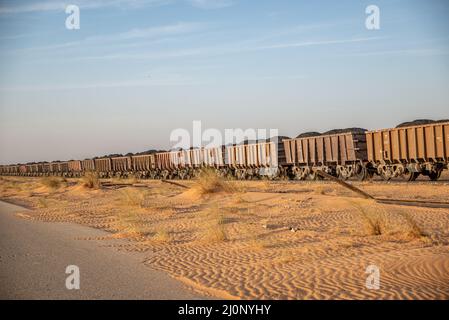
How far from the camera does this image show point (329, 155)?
29.4 metres

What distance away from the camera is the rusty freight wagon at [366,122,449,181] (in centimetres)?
2231

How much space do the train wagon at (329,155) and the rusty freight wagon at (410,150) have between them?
2.87 feet

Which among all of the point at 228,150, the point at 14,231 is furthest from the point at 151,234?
the point at 228,150

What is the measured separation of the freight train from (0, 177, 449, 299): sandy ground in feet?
12.3

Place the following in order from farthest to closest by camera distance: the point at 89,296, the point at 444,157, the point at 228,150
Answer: the point at 228,150 < the point at 444,157 < the point at 89,296

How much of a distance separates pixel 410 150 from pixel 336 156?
18.2 ft

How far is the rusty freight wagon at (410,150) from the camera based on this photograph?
22312mm

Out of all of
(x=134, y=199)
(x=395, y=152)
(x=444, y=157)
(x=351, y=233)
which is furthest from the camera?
(x=395, y=152)

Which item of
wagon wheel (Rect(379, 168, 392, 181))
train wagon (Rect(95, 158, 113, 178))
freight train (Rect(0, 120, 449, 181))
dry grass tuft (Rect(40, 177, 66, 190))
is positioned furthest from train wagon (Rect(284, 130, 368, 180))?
train wagon (Rect(95, 158, 113, 178))

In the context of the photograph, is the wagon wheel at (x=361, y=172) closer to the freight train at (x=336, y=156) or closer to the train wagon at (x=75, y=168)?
the freight train at (x=336, y=156)

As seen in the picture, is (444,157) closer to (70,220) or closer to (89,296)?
(70,220)

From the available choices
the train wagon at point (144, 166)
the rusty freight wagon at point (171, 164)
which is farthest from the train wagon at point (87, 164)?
the rusty freight wagon at point (171, 164)
